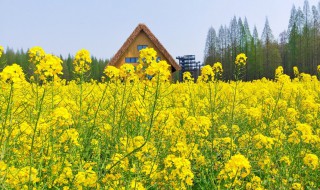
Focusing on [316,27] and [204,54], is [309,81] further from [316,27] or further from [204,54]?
[204,54]

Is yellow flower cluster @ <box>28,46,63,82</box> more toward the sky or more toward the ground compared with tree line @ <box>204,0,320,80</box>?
more toward the ground

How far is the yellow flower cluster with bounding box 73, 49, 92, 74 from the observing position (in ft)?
12.6

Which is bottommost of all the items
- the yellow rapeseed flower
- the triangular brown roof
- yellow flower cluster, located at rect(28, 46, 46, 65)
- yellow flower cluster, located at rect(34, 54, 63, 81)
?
the yellow rapeseed flower

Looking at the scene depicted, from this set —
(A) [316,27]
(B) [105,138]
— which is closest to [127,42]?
(B) [105,138]

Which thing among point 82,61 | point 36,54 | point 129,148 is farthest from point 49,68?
point 82,61

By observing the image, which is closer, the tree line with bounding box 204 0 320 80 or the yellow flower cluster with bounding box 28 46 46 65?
the yellow flower cluster with bounding box 28 46 46 65

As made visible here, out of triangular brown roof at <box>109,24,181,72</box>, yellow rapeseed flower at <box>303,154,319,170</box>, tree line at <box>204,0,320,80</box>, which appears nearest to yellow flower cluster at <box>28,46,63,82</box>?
yellow rapeseed flower at <box>303,154,319,170</box>

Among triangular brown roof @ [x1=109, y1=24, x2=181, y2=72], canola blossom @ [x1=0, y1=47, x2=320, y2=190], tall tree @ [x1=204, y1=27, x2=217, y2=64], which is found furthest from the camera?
tall tree @ [x1=204, y1=27, x2=217, y2=64]

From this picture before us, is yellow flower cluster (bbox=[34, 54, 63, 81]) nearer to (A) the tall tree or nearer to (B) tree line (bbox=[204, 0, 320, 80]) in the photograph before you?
(B) tree line (bbox=[204, 0, 320, 80])

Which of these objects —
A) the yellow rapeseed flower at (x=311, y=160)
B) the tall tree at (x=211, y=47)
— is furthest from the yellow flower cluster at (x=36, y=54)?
the tall tree at (x=211, y=47)

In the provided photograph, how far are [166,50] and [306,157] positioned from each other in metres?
17.8

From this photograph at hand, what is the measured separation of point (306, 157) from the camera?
3340 mm

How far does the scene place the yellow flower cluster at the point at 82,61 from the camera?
151 inches

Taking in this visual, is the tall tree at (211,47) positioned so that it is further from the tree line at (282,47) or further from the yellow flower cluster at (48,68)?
the yellow flower cluster at (48,68)
